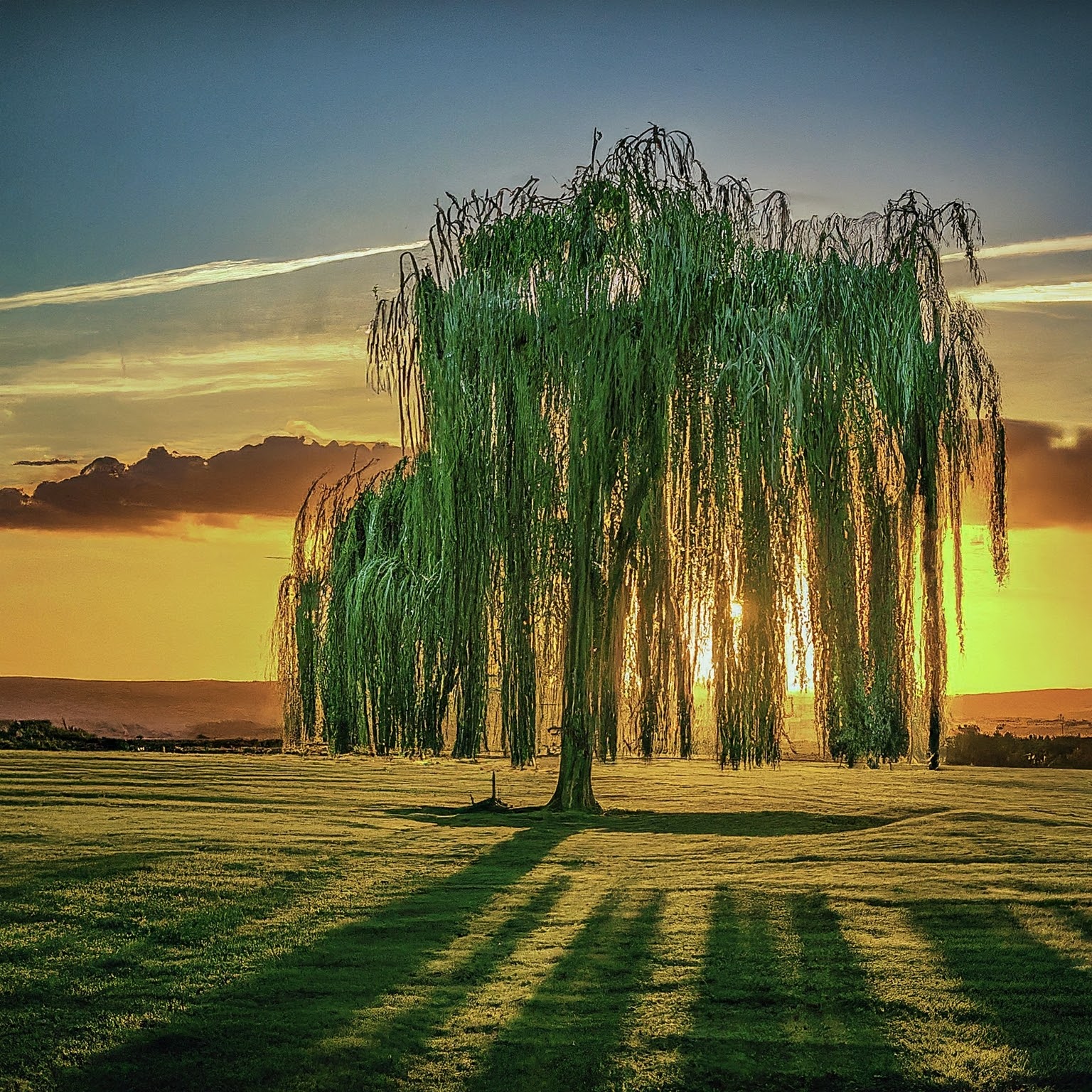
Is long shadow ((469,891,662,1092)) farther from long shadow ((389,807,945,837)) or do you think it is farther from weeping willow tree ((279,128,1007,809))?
long shadow ((389,807,945,837))

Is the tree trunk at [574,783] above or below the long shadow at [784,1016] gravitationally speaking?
above

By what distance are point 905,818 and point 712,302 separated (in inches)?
316

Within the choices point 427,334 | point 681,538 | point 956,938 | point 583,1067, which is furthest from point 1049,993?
point 427,334

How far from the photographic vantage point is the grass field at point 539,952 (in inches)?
222

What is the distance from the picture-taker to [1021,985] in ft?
22.9

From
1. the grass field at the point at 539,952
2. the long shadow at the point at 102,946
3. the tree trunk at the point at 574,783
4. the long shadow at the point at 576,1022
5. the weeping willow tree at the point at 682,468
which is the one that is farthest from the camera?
the tree trunk at the point at 574,783

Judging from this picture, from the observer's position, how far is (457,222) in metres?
11.4

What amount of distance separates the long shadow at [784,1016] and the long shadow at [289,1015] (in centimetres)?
176

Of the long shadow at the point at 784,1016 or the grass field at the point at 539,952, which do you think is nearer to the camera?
the long shadow at the point at 784,1016

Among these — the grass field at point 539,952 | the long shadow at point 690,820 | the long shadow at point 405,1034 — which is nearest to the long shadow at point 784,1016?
the grass field at point 539,952

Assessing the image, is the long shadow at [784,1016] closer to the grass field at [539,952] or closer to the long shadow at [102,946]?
the grass field at [539,952]

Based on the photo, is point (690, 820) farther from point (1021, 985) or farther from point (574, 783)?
point (1021, 985)

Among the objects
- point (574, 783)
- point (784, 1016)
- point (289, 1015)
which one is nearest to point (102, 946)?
point (289, 1015)

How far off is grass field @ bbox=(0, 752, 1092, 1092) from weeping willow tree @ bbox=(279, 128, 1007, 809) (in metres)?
1.52
